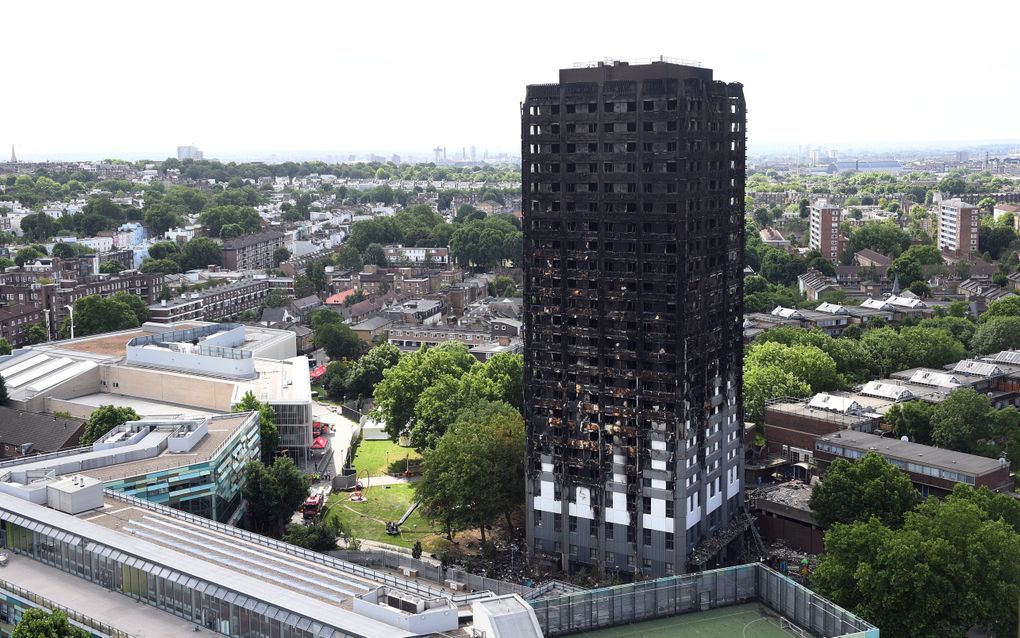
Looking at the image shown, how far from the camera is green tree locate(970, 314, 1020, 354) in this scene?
81188mm

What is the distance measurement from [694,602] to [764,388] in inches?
1373

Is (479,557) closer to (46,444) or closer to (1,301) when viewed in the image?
(46,444)

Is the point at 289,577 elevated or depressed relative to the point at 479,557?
elevated

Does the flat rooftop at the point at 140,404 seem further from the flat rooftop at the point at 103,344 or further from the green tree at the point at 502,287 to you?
the green tree at the point at 502,287

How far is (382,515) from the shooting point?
5488 centimetres

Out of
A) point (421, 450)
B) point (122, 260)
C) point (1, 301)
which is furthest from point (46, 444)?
point (122, 260)

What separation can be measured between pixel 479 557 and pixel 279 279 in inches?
2979

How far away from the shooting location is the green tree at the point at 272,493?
4941cm

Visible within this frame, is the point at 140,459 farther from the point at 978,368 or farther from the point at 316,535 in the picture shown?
the point at 978,368

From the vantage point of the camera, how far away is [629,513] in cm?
4531

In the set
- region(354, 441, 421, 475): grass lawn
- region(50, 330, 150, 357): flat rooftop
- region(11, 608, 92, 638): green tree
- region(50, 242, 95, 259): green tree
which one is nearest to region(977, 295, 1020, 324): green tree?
region(354, 441, 421, 475): grass lawn

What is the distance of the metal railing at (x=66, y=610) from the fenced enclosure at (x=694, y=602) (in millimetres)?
12485

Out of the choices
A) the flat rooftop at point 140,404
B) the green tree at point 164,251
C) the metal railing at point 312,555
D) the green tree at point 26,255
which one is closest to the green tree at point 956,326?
the flat rooftop at point 140,404

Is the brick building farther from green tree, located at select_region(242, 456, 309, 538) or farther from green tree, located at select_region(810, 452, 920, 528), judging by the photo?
green tree, located at select_region(810, 452, 920, 528)
